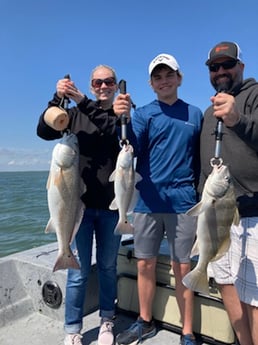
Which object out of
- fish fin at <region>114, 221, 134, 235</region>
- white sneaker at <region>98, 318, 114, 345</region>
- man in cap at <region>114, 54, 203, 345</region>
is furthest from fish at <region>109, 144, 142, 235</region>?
white sneaker at <region>98, 318, 114, 345</region>

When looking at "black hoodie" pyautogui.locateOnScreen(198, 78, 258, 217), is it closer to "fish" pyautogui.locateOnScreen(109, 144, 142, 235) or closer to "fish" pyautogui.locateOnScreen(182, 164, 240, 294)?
"fish" pyautogui.locateOnScreen(182, 164, 240, 294)

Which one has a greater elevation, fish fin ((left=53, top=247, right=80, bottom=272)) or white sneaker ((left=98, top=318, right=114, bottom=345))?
fish fin ((left=53, top=247, right=80, bottom=272))

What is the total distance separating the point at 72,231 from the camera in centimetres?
331

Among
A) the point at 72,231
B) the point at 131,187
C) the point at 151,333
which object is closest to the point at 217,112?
the point at 131,187

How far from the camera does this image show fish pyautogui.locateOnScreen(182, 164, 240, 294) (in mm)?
2715

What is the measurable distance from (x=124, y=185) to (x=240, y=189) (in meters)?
0.96

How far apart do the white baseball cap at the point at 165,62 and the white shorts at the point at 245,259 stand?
1601 mm

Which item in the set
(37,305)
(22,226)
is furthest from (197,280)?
(22,226)

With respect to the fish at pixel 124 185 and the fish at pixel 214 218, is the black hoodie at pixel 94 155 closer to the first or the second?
the fish at pixel 124 185

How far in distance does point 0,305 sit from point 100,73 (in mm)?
2967

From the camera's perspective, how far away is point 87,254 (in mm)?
3613

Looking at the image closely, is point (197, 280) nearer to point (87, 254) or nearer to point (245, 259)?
point (245, 259)

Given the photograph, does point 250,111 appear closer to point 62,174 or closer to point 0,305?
point 62,174

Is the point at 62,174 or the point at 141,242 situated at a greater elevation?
the point at 62,174
